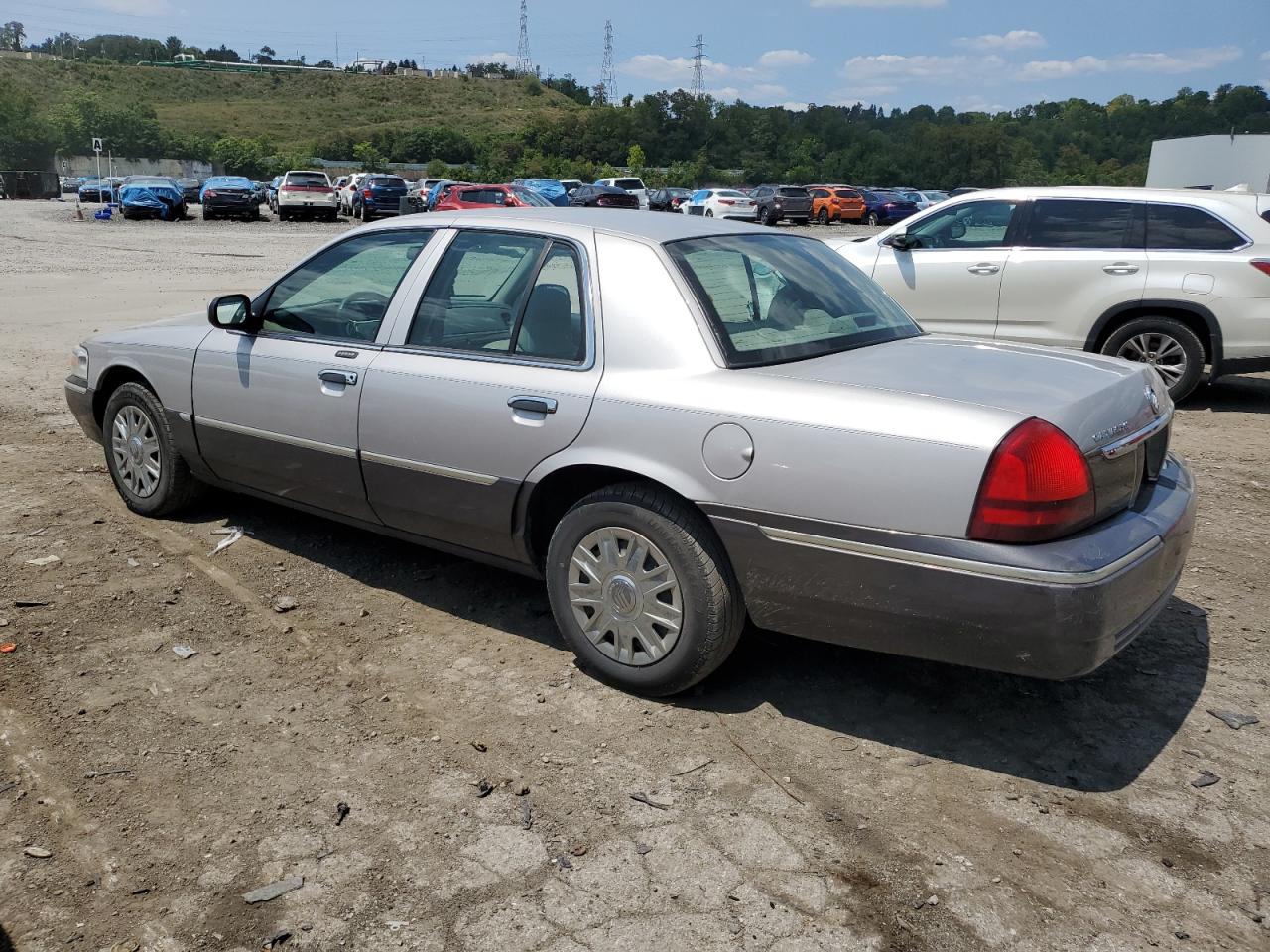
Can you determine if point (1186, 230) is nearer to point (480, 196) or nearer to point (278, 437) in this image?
point (278, 437)

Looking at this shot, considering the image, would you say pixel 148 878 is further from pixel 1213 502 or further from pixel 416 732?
pixel 1213 502

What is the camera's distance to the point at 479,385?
4117 millimetres

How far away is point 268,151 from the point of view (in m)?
101

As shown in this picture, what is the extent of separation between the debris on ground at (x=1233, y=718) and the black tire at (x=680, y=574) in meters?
1.66

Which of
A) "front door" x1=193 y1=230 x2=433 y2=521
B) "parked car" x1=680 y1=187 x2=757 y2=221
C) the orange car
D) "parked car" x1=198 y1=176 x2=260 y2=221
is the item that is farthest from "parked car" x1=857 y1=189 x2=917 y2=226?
"front door" x1=193 y1=230 x2=433 y2=521

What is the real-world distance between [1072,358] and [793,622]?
1.40m

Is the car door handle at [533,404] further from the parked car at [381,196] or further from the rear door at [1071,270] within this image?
the parked car at [381,196]

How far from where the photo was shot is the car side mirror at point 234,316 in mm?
5016

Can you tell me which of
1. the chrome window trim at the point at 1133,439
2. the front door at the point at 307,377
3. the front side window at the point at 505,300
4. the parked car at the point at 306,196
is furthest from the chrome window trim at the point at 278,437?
the parked car at the point at 306,196

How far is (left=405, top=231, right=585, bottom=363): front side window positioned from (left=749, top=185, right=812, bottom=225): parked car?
40.2 metres

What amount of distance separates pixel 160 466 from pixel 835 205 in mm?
43865

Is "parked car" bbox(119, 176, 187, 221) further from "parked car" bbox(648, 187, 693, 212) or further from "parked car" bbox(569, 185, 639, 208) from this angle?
"parked car" bbox(648, 187, 693, 212)

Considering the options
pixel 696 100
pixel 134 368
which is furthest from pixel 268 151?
pixel 134 368

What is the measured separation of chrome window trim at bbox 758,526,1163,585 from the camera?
3.07m
